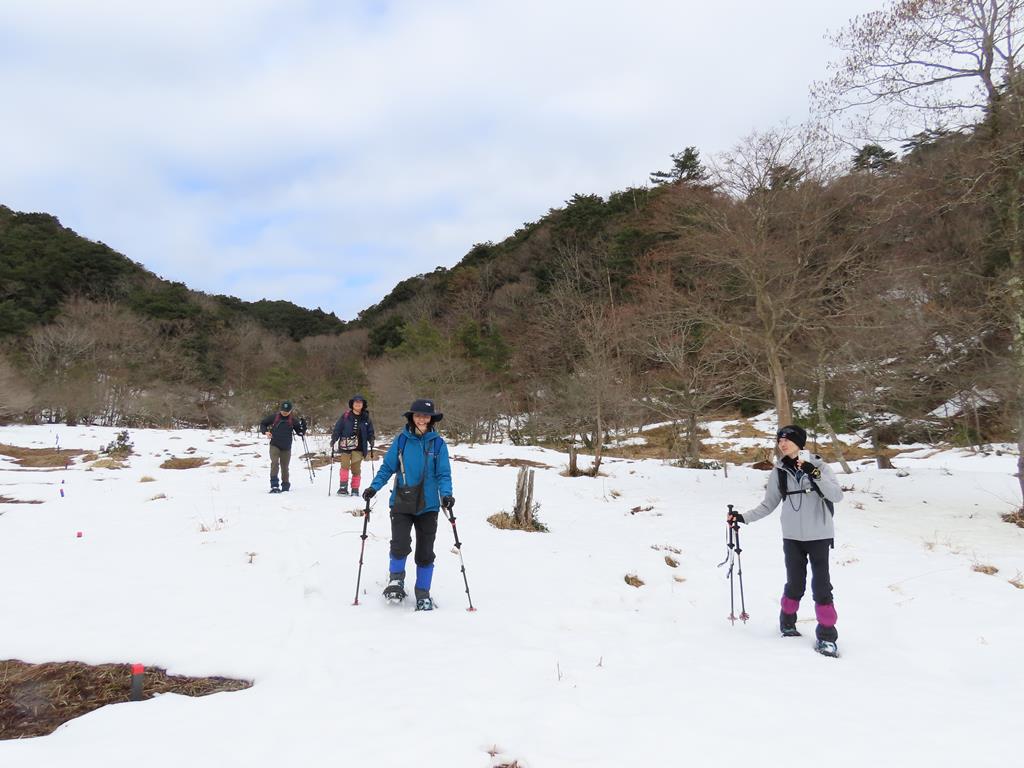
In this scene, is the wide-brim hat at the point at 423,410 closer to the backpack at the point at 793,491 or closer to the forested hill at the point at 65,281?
the backpack at the point at 793,491

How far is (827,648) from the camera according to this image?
4.87 metres

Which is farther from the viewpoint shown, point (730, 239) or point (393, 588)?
point (730, 239)

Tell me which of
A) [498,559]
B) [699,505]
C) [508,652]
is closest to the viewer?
[508,652]

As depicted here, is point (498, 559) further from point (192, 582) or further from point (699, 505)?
point (699, 505)

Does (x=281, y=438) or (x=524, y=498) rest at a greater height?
(x=281, y=438)

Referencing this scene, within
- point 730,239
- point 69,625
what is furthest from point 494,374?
point 69,625

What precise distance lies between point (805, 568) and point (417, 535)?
369 cm

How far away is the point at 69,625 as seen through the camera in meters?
4.75

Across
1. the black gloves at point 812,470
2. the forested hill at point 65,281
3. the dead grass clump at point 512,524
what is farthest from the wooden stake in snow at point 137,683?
the forested hill at point 65,281

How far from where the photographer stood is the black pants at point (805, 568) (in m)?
4.93

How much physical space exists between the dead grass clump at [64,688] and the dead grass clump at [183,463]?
1481 cm

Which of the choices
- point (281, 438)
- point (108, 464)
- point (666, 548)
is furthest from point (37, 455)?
point (666, 548)

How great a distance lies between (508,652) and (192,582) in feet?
11.8

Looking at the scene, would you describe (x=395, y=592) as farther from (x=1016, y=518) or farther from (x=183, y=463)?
(x=183, y=463)
